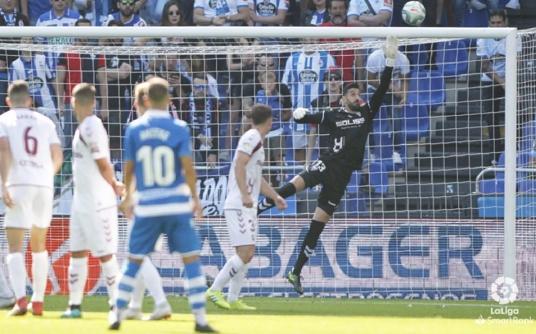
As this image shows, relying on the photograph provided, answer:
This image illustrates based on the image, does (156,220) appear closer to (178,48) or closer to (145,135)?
(145,135)

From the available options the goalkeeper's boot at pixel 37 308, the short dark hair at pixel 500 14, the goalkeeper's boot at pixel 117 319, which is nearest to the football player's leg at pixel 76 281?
the goalkeeper's boot at pixel 37 308

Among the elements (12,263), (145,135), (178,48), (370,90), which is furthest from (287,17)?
(145,135)

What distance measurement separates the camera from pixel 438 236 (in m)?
16.8

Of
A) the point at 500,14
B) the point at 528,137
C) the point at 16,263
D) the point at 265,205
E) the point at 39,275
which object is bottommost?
the point at 39,275

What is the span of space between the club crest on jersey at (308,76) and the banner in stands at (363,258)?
1848mm

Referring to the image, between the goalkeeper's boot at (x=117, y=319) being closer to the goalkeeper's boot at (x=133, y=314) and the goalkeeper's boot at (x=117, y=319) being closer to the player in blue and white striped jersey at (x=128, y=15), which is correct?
the goalkeeper's boot at (x=133, y=314)

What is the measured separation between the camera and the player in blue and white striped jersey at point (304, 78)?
56.1ft

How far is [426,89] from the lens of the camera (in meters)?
17.2

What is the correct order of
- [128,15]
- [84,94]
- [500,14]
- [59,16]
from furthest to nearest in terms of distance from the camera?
1. [59,16]
2. [128,15]
3. [500,14]
4. [84,94]

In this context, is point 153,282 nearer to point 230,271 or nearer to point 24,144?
point 24,144

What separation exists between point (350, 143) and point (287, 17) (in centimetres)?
508

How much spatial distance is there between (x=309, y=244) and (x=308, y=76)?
262 centimetres

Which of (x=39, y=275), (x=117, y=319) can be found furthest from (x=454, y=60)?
(x=117, y=319)

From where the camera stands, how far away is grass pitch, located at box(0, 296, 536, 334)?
10.6 metres
